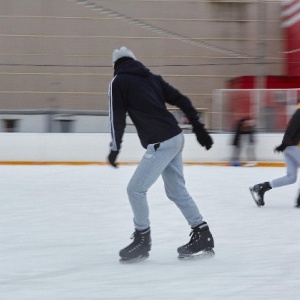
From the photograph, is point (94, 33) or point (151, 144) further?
point (94, 33)

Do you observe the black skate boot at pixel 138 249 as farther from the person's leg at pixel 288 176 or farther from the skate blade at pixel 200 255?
the person's leg at pixel 288 176

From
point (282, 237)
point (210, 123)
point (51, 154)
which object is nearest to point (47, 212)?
point (282, 237)

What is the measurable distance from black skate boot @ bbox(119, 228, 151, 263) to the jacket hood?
0.99 m

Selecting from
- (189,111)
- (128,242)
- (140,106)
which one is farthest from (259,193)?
(140,106)

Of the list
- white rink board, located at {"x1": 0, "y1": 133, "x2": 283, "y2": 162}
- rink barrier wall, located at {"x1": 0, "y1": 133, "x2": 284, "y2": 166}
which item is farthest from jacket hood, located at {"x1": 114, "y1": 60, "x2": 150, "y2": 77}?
white rink board, located at {"x1": 0, "y1": 133, "x2": 283, "y2": 162}

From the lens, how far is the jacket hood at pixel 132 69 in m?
5.32

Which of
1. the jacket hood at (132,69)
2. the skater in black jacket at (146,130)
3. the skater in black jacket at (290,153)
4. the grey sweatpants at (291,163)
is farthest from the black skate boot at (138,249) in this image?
the grey sweatpants at (291,163)

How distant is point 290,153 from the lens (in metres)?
8.80

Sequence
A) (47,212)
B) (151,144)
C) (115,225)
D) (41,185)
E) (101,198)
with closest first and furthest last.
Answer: (151,144) < (115,225) < (47,212) < (101,198) < (41,185)

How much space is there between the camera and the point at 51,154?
17562 mm

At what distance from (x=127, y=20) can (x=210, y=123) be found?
7449 mm

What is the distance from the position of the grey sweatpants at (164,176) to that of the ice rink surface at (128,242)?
31 cm

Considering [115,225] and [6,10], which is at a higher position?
[6,10]

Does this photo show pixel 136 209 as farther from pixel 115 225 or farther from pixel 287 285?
pixel 115 225
